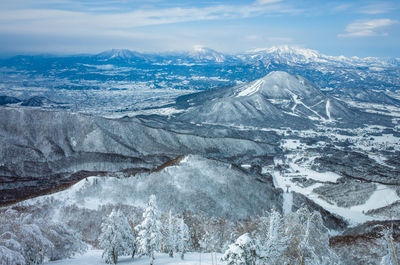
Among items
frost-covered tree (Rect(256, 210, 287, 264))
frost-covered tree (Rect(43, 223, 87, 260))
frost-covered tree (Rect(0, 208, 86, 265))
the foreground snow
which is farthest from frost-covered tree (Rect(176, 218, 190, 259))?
frost-covered tree (Rect(256, 210, 287, 264))

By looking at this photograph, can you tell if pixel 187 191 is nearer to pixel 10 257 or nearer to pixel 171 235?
pixel 171 235

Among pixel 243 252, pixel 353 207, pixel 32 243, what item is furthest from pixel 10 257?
pixel 353 207

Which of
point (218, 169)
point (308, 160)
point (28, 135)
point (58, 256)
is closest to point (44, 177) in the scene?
point (28, 135)

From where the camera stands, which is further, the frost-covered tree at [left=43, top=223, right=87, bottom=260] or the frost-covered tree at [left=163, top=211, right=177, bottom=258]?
the frost-covered tree at [left=163, top=211, right=177, bottom=258]

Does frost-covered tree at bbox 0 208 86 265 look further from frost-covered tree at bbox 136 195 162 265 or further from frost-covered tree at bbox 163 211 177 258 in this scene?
frost-covered tree at bbox 163 211 177 258

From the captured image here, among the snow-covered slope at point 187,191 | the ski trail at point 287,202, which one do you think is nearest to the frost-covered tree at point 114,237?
the snow-covered slope at point 187,191

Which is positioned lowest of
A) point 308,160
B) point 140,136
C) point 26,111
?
point 308,160

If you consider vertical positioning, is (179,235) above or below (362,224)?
above

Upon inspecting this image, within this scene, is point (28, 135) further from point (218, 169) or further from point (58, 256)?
point (58, 256)
